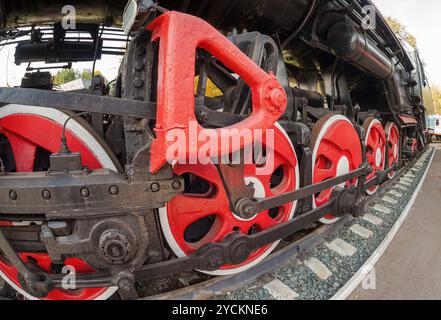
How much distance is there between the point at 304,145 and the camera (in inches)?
80.0

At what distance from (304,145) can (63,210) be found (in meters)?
1.61

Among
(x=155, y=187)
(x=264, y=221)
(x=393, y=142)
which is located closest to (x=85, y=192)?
(x=155, y=187)

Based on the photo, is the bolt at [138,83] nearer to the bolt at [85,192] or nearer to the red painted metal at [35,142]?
the red painted metal at [35,142]

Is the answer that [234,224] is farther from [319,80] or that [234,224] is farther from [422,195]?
[422,195]

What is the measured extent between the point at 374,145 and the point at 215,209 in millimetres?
2909

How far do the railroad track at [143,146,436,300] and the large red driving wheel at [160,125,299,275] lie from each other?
0.34 feet

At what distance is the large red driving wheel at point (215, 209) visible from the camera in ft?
4.86

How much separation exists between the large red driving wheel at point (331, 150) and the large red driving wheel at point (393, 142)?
2.02 m

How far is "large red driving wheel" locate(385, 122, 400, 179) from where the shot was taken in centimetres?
431

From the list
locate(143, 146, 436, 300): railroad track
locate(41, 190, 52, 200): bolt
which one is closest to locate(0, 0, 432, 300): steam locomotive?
locate(41, 190, 52, 200): bolt

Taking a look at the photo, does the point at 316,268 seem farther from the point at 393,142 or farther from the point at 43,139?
the point at 393,142

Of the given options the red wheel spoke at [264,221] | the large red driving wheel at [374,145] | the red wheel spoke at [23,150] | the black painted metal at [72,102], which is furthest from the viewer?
the large red driving wheel at [374,145]

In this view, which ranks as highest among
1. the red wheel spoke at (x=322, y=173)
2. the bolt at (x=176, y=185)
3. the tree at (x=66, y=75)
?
the tree at (x=66, y=75)

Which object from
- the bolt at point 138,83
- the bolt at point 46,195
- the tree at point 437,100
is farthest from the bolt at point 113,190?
the tree at point 437,100
